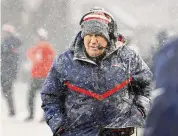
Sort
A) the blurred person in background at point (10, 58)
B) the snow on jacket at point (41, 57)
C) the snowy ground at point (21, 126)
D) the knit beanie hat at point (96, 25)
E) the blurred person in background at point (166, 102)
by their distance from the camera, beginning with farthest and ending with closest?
the blurred person in background at point (10, 58) → the snow on jacket at point (41, 57) → the snowy ground at point (21, 126) → the knit beanie hat at point (96, 25) → the blurred person in background at point (166, 102)

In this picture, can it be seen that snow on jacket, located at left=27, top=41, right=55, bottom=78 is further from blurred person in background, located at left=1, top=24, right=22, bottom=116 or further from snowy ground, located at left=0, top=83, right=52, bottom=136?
snowy ground, located at left=0, top=83, right=52, bottom=136

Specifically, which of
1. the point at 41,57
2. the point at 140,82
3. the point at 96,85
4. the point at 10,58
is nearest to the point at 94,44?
the point at 96,85

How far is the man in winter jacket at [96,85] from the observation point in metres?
3.85

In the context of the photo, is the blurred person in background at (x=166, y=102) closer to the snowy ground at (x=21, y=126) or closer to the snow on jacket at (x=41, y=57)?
the snowy ground at (x=21, y=126)

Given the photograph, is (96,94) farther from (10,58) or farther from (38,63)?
(10,58)

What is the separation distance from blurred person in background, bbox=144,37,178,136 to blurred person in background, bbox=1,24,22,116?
844 centimetres

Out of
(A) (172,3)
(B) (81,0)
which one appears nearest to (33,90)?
(B) (81,0)

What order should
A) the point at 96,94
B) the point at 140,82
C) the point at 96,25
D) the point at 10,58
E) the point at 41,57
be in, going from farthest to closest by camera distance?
the point at 10,58, the point at 41,57, the point at 140,82, the point at 96,25, the point at 96,94

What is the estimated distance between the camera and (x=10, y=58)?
10.5 metres

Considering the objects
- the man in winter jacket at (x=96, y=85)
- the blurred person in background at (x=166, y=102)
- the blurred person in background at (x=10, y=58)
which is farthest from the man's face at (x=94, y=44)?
the blurred person in background at (x=10, y=58)

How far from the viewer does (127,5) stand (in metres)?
20.1

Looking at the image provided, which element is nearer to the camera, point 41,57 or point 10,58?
point 41,57

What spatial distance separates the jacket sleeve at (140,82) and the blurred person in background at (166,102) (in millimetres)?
2008

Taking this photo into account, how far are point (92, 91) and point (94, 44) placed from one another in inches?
11.1
